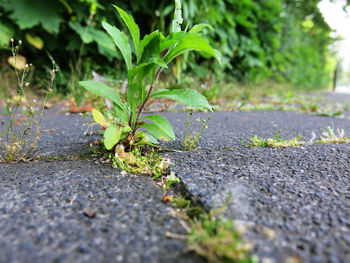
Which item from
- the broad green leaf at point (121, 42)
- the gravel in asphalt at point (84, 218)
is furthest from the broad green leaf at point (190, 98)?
the gravel in asphalt at point (84, 218)

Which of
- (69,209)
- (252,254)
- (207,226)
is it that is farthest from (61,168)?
(252,254)

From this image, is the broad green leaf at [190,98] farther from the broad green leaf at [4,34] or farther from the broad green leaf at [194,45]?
the broad green leaf at [4,34]

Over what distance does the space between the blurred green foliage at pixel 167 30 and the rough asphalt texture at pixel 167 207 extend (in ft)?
3.89

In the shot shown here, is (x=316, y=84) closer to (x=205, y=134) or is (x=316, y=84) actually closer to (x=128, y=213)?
(x=205, y=134)

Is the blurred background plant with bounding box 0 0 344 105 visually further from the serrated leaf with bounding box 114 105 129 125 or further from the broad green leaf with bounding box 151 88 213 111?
the broad green leaf with bounding box 151 88 213 111

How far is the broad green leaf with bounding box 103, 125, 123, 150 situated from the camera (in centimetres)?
109

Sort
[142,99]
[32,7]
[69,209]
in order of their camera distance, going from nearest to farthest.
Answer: [69,209], [142,99], [32,7]

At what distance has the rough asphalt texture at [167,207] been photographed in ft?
2.10

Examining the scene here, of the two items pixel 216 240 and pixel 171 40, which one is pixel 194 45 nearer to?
pixel 171 40

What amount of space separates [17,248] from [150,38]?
2.91 ft

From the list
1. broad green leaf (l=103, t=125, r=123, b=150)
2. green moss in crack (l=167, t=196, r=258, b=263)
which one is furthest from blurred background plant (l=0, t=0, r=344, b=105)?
green moss in crack (l=167, t=196, r=258, b=263)

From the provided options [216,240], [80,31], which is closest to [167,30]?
[80,31]

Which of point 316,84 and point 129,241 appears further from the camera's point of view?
point 316,84

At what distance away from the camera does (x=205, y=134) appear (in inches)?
69.0
